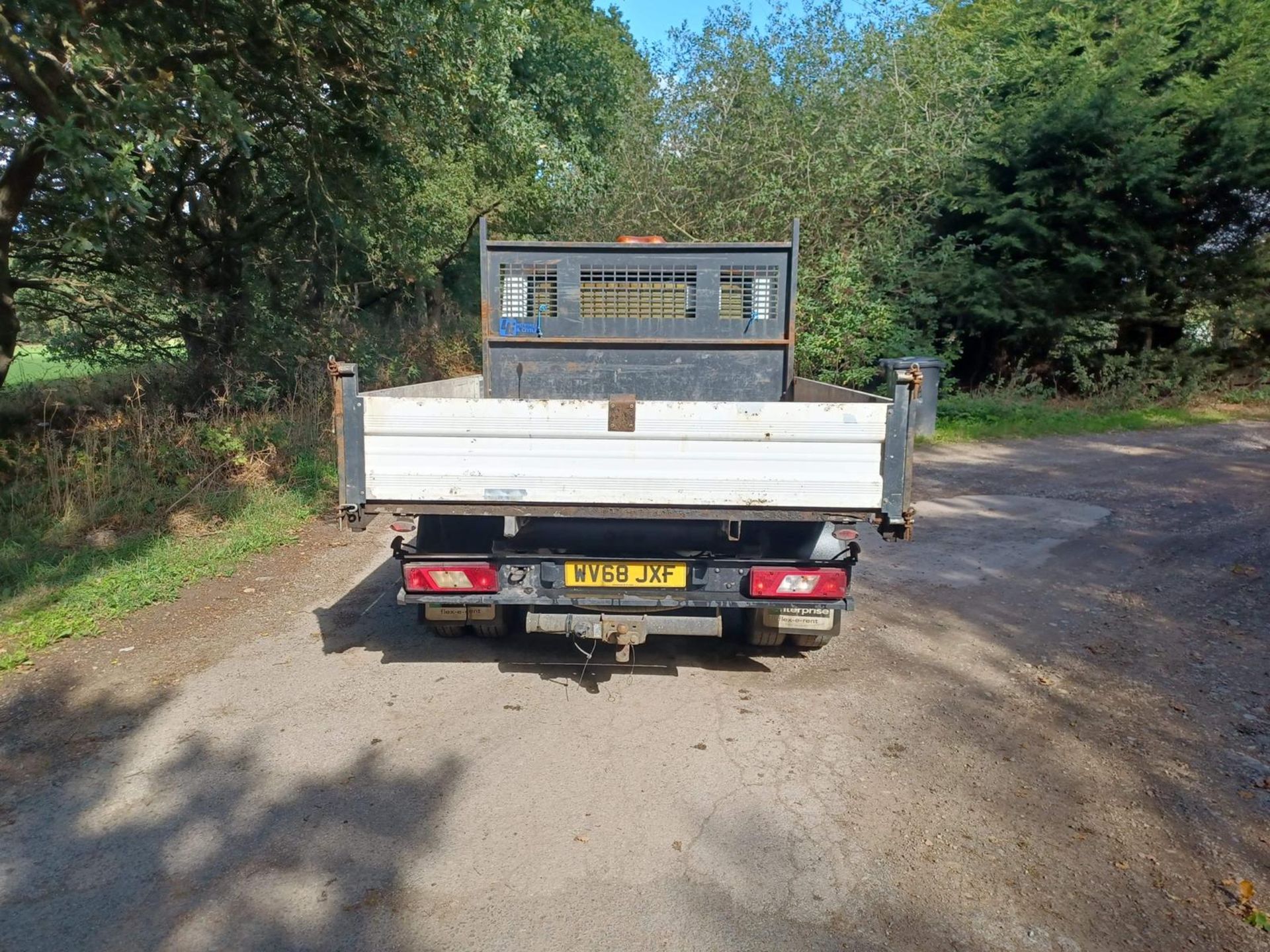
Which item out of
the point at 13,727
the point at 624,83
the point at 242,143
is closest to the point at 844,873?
the point at 13,727

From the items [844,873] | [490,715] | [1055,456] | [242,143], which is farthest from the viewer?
[1055,456]

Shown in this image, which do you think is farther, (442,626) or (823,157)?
(823,157)

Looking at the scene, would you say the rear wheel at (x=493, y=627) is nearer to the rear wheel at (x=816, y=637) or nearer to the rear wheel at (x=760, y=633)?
the rear wheel at (x=760, y=633)

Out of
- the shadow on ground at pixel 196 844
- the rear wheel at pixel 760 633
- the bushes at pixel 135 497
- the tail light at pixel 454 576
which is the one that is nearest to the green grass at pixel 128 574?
the bushes at pixel 135 497

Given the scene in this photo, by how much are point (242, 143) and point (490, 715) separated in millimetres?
4873

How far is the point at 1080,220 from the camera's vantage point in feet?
53.2

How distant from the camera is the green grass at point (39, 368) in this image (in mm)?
9992

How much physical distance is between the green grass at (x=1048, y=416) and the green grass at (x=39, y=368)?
38.8 ft

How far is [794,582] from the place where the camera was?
13.8 ft

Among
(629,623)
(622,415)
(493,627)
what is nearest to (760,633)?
(629,623)

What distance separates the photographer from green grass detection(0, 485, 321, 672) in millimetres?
5234

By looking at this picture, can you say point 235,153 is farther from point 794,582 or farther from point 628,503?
point 794,582

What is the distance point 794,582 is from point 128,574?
15.8ft

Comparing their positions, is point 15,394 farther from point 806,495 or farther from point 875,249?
point 875,249
